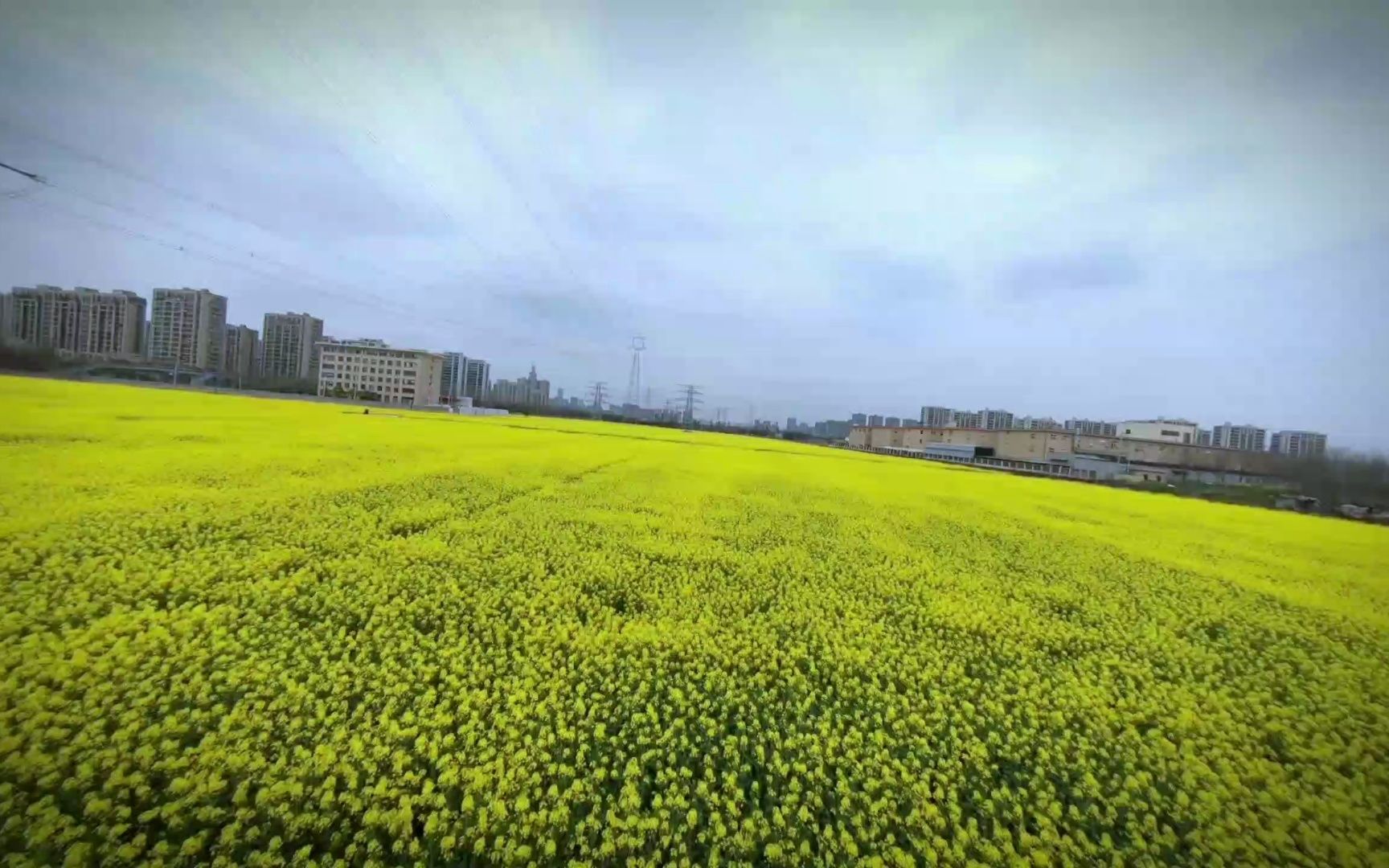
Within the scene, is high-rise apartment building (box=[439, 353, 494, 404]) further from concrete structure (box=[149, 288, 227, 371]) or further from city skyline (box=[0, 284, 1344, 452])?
concrete structure (box=[149, 288, 227, 371])

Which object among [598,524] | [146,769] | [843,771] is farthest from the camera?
[598,524]

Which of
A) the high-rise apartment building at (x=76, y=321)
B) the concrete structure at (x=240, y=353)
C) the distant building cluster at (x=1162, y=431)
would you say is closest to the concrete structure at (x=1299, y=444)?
the distant building cluster at (x=1162, y=431)

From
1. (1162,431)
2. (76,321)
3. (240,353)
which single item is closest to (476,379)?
(240,353)

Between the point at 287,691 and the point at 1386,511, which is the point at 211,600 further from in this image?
the point at 1386,511

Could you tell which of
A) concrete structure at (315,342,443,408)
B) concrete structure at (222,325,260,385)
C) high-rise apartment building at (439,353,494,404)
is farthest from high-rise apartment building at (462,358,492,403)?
concrete structure at (222,325,260,385)

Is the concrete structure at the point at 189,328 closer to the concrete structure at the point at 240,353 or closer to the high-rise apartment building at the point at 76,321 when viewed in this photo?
the concrete structure at the point at 240,353

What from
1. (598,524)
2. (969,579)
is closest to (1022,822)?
(969,579)

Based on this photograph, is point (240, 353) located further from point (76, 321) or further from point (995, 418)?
point (995, 418)
